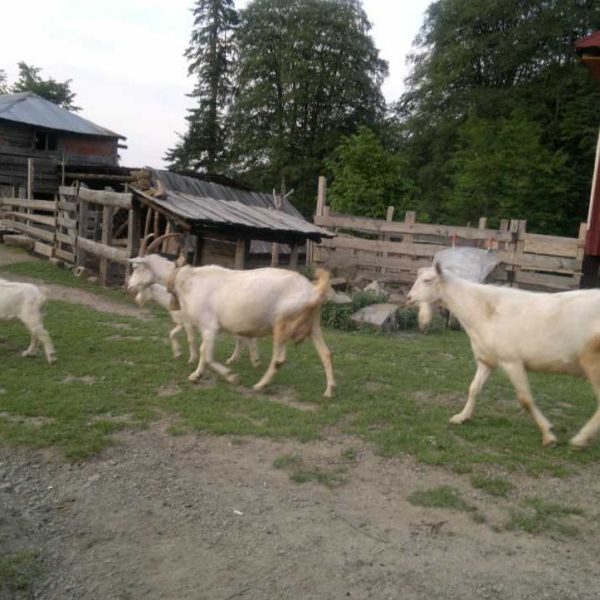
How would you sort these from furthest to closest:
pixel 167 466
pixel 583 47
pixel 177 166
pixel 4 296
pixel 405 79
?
pixel 177 166, pixel 405 79, pixel 583 47, pixel 4 296, pixel 167 466

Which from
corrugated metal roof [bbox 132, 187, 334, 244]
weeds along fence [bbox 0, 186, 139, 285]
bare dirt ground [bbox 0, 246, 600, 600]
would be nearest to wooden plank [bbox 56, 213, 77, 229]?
weeds along fence [bbox 0, 186, 139, 285]

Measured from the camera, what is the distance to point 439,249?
50.3 ft

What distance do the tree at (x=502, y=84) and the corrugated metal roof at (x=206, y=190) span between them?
9254 millimetres

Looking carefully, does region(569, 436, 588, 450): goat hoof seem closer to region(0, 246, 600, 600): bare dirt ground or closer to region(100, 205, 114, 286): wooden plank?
region(0, 246, 600, 600): bare dirt ground

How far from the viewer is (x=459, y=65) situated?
31953 mm

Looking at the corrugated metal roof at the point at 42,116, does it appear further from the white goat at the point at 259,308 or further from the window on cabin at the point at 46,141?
the white goat at the point at 259,308

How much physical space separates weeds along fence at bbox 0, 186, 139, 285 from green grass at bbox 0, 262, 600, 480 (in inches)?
193

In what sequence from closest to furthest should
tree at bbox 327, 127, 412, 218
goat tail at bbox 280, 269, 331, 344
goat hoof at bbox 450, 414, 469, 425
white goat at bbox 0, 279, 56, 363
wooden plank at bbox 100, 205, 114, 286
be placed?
goat hoof at bbox 450, 414, 469, 425
goat tail at bbox 280, 269, 331, 344
white goat at bbox 0, 279, 56, 363
wooden plank at bbox 100, 205, 114, 286
tree at bbox 327, 127, 412, 218

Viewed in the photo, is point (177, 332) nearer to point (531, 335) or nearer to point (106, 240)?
point (531, 335)

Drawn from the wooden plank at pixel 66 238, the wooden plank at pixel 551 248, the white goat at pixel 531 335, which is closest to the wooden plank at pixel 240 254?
the wooden plank at pixel 66 238

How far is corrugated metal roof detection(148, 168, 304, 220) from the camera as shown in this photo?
16.9 meters

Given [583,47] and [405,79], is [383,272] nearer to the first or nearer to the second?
→ [583,47]

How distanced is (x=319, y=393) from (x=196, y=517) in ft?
10.5

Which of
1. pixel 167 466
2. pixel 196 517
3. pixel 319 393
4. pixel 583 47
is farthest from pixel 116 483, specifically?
pixel 583 47
